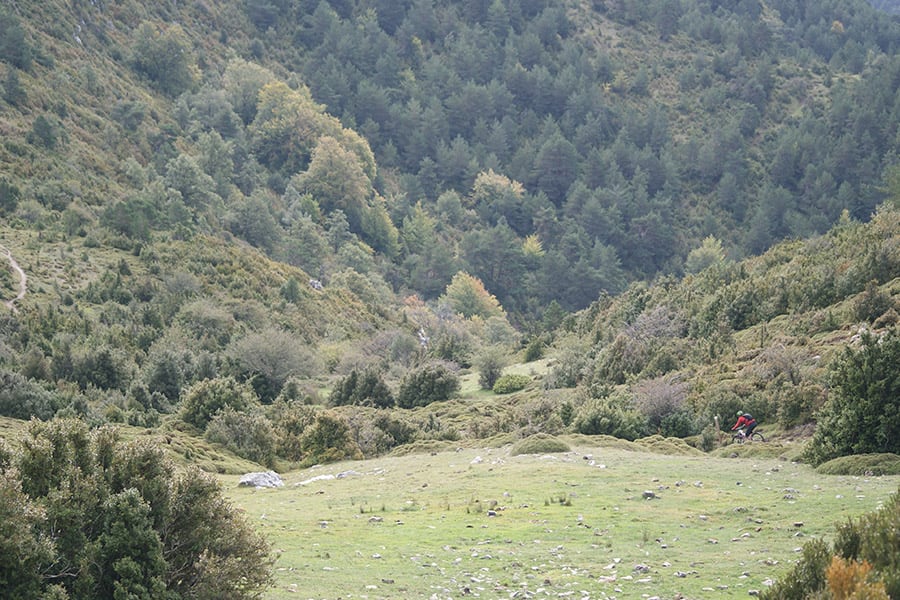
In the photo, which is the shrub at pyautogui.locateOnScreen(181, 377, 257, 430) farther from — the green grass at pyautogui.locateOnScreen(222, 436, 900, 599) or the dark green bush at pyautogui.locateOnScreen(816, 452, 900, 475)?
the dark green bush at pyautogui.locateOnScreen(816, 452, 900, 475)

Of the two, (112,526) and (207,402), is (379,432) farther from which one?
(112,526)

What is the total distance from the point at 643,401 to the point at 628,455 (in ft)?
22.1

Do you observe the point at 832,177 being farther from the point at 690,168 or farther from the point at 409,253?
the point at 409,253

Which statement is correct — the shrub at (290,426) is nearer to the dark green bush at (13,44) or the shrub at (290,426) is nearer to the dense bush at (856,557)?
the dense bush at (856,557)

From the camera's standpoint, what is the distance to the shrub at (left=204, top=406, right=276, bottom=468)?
28391mm

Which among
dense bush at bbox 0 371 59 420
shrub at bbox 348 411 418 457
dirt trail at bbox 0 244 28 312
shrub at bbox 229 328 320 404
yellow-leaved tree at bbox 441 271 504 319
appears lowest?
yellow-leaved tree at bbox 441 271 504 319

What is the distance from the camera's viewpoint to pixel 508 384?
43344 millimetres

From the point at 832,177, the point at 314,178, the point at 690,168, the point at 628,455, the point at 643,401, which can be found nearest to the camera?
the point at 628,455

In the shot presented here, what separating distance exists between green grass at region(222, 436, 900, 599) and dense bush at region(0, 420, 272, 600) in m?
1.32

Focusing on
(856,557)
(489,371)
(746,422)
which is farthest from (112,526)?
(489,371)

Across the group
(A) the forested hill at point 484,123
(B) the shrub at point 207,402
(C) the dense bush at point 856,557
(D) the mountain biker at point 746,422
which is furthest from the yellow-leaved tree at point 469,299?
(C) the dense bush at point 856,557

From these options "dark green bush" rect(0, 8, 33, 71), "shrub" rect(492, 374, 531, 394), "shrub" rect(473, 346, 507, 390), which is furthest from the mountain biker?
"dark green bush" rect(0, 8, 33, 71)

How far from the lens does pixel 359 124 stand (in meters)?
132

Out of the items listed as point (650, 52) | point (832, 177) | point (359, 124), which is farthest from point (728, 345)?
point (650, 52)
